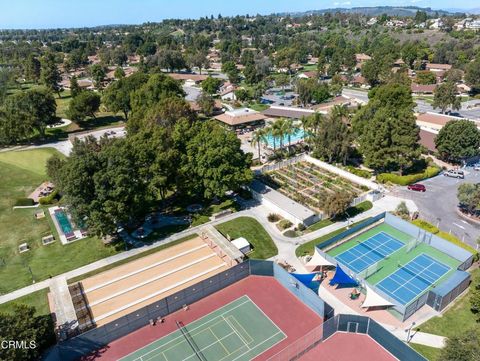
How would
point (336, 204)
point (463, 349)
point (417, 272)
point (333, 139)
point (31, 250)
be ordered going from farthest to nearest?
1. point (333, 139)
2. point (336, 204)
3. point (31, 250)
4. point (417, 272)
5. point (463, 349)

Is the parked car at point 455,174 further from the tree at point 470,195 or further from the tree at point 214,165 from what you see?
the tree at point 214,165

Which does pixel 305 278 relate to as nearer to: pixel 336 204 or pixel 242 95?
pixel 336 204

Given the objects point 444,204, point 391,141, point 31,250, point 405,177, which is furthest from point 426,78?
point 31,250

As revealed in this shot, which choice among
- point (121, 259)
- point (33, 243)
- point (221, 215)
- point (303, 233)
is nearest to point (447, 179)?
point (303, 233)

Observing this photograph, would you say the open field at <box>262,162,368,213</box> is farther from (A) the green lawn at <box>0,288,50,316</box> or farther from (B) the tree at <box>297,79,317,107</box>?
(B) the tree at <box>297,79,317,107</box>

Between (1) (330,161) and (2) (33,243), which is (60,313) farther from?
(1) (330,161)

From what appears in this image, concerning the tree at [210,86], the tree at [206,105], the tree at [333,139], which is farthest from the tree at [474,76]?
the tree at [206,105]

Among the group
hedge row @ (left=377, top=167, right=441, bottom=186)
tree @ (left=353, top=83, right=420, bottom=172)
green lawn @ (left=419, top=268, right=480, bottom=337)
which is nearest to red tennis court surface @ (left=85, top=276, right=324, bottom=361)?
green lawn @ (left=419, top=268, right=480, bottom=337)
